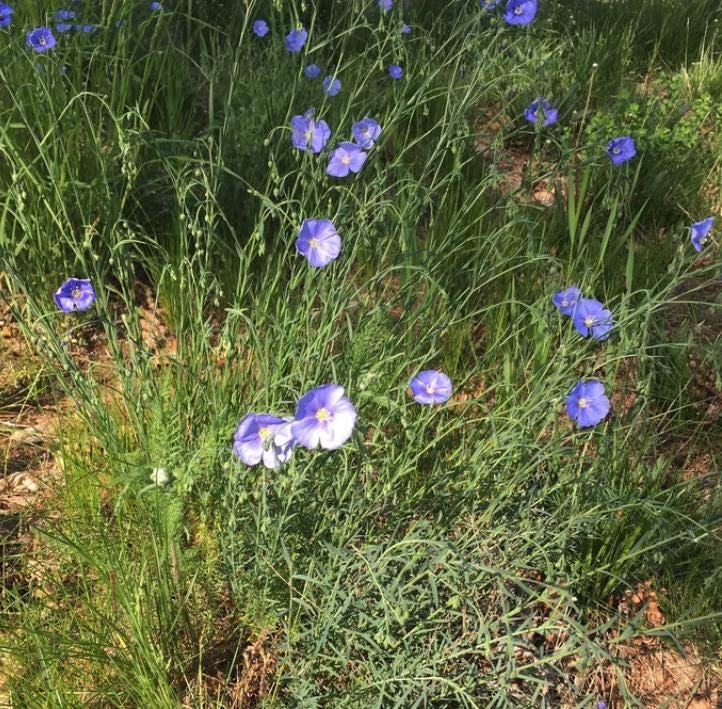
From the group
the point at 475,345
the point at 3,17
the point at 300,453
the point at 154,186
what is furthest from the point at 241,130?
the point at 300,453

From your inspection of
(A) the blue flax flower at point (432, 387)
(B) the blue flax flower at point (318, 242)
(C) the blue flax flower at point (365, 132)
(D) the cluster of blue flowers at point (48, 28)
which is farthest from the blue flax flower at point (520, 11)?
(A) the blue flax flower at point (432, 387)

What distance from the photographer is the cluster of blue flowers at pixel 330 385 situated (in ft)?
4.17

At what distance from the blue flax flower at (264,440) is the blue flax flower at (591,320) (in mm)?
730

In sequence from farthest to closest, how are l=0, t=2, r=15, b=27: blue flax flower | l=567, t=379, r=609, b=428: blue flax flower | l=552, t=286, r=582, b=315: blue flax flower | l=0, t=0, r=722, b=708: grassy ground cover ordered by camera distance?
l=0, t=2, r=15, b=27: blue flax flower < l=552, t=286, r=582, b=315: blue flax flower < l=567, t=379, r=609, b=428: blue flax flower < l=0, t=0, r=722, b=708: grassy ground cover

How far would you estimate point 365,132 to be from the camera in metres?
2.29

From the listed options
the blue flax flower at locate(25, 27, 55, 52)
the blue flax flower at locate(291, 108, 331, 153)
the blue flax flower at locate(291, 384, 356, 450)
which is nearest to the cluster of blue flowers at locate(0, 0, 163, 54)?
the blue flax flower at locate(25, 27, 55, 52)

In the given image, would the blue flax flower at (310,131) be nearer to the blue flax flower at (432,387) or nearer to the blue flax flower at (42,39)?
the blue flax flower at (432,387)

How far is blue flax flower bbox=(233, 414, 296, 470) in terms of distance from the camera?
4.32ft

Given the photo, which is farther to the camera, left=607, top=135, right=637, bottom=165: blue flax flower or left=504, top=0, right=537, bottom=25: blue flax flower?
left=504, top=0, right=537, bottom=25: blue flax flower

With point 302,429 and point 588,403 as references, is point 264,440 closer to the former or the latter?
point 302,429

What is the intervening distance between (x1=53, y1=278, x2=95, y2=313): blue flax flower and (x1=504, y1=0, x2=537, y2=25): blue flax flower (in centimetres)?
179

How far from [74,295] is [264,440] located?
977mm

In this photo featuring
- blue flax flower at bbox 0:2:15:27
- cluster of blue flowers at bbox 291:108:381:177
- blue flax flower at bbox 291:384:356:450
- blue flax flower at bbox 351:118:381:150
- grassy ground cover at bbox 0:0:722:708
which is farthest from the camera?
blue flax flower at bbox 0:2:15:27

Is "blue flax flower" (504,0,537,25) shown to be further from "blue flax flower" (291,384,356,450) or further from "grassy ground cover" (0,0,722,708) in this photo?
"blue flax flower" (291,384,356,450)
